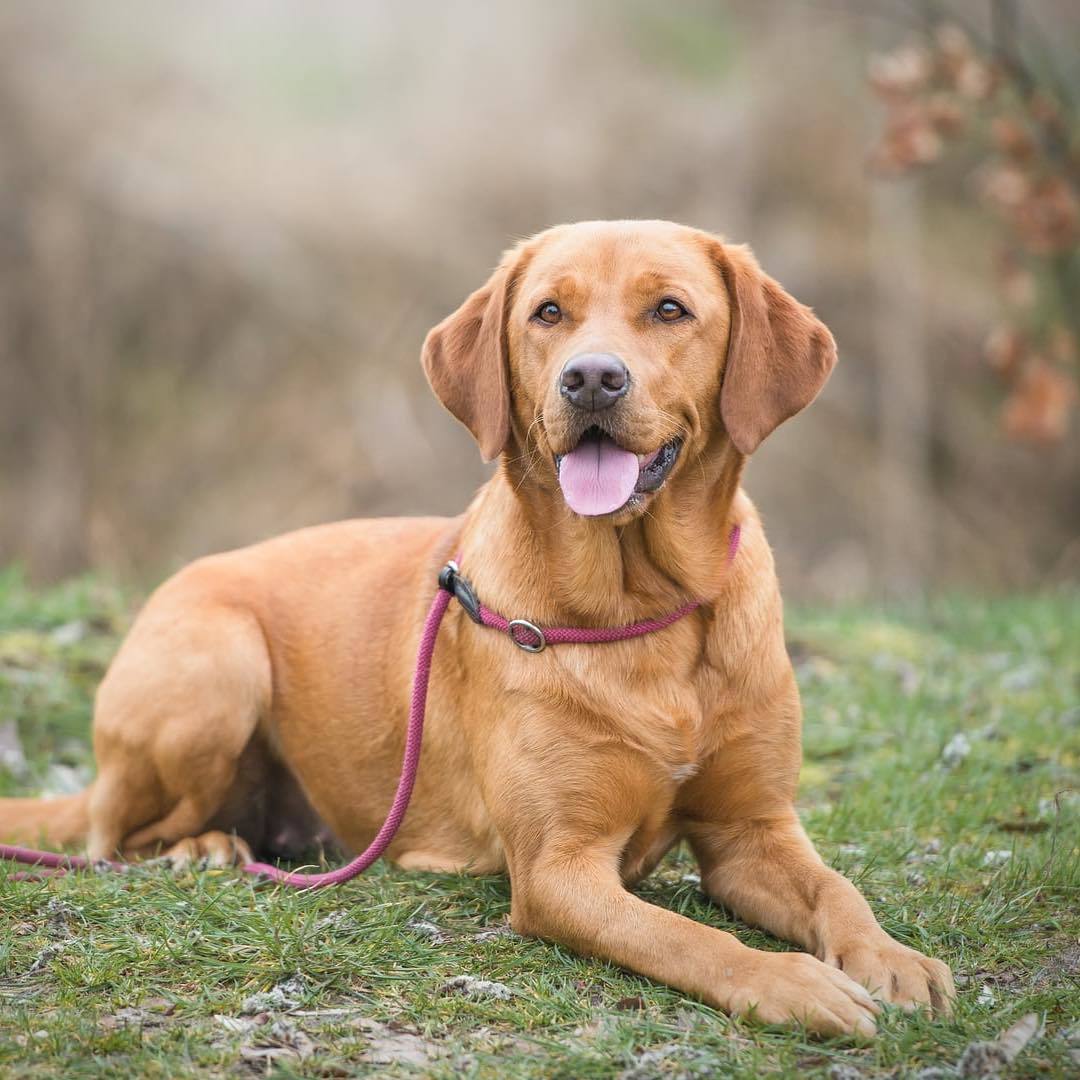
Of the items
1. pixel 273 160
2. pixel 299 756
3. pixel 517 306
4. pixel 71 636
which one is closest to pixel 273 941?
pixel 299 756

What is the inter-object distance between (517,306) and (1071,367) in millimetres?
8441

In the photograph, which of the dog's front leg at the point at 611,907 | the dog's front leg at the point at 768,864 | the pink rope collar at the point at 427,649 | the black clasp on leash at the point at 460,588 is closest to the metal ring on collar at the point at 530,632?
the pink rope collar at the point at 427,649

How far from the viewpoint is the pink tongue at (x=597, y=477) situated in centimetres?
343

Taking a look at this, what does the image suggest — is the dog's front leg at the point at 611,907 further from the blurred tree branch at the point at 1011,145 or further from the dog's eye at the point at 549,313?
the blurred tree branch at the point at 1011,145

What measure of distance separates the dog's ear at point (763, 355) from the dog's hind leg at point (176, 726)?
5.64 feet

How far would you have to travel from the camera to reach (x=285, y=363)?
41.7ft

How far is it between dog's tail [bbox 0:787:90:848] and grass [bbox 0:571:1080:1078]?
0.58m

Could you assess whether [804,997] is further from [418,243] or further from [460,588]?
[418,243]

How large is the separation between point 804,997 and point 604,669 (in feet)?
3.21

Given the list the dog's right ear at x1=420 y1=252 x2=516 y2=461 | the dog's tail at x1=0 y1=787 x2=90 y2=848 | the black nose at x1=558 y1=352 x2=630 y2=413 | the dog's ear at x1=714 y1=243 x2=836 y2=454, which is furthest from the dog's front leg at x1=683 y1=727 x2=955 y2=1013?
the dog's tail at x1=0 y1=787 x2=90 y2=848

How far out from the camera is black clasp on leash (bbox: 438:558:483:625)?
12.2 feet

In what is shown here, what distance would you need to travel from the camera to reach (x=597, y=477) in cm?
345

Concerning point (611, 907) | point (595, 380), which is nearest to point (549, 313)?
point (595, 380)

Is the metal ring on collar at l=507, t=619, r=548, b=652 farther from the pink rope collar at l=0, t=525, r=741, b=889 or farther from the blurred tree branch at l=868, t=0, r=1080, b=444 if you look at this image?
the blurred tree branch at l=868, t=0, r=1080, b=444
